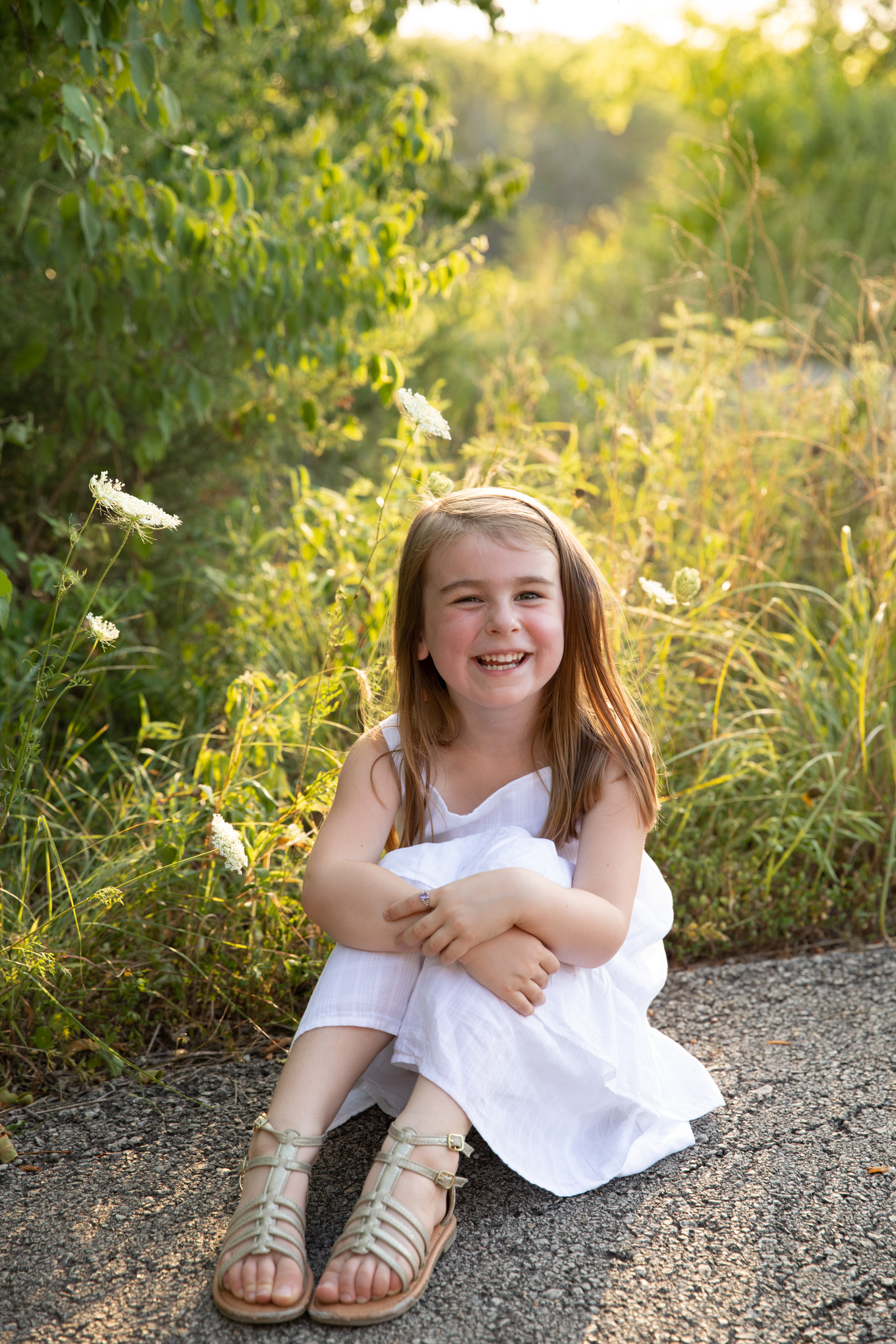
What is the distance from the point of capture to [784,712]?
9.19ft

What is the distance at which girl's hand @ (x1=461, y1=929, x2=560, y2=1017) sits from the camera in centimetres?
159

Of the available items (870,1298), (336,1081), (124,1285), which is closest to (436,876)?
(336,1081)

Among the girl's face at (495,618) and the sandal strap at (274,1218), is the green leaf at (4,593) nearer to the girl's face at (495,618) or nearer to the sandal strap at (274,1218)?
the girl's face at (495,618)

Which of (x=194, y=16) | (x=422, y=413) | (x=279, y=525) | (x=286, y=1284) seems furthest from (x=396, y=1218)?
(x=279, y=525)

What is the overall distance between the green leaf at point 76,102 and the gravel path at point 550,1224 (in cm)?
184

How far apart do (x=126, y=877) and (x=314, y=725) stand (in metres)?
0.53

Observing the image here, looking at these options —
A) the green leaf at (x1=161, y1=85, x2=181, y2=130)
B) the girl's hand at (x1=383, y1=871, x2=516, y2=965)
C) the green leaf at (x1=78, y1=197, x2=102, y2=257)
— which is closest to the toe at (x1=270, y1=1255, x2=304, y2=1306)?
the girl's hand at (x1=383, y1=871, x2=516, y2=965)

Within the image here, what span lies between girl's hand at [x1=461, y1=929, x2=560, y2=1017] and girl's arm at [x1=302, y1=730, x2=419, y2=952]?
5.6 inches

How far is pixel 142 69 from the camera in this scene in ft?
7.19

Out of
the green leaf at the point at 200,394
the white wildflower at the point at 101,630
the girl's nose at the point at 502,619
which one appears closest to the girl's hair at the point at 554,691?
the girl's nose at the point at 502,619

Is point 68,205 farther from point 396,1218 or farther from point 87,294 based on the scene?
point 396,1218

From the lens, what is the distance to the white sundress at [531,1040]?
1586 millimetres

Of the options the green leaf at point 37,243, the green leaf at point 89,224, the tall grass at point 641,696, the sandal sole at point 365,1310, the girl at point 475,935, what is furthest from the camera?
the green leaf at point 37,243

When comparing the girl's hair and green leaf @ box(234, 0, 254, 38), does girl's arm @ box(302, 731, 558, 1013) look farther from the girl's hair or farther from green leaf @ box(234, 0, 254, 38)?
green leaf @ box(234, 0, 254, 38)
